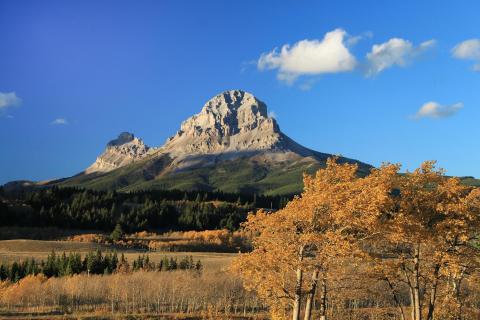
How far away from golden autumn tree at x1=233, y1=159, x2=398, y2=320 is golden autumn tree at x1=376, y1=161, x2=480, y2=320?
1882mm

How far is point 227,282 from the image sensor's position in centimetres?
7088

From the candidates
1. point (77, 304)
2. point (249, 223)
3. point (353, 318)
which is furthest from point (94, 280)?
point (249, 223)

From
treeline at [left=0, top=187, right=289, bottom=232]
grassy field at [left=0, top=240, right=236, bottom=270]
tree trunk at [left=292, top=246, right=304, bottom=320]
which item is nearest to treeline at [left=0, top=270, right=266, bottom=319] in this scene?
tree trunk at [left=292, top=246, right=304, bottom=320]

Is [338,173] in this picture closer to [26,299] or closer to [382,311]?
[382,311]

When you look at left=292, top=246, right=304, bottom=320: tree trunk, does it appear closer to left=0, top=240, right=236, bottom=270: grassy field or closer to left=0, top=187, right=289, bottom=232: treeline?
left=0, top=240, right=236, bottom=270: grassy field

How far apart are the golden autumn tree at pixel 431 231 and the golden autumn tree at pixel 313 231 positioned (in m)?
1.88

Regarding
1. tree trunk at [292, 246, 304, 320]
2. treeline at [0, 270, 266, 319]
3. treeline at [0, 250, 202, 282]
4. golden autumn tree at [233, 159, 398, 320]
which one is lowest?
treeline at [0, 270, 266, 319]

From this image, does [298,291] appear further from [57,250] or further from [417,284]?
[57,250]

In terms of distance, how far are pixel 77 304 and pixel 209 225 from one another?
11878 cm

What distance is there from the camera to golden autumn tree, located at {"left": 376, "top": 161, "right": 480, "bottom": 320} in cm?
3225

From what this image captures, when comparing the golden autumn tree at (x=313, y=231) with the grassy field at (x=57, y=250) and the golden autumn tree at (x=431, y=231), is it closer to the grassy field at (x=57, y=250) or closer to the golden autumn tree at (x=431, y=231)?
the golden autumn tree at (x=431, y=231)

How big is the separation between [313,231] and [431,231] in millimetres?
8255

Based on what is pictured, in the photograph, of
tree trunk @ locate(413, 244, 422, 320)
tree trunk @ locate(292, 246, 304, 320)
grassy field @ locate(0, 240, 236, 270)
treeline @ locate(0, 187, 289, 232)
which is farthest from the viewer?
treeline @ locate(0, 187, 289, 232)

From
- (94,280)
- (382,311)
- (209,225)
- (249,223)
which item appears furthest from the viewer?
(209,225)
